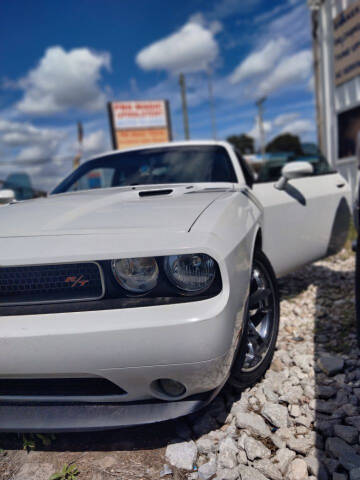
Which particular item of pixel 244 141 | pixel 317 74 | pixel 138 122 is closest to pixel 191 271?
pixel 317 74

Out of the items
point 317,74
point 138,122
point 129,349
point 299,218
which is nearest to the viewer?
point 129,349

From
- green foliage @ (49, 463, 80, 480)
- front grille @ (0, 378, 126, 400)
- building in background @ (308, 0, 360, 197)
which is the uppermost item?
building in background @ (308, 0, 360, 197)

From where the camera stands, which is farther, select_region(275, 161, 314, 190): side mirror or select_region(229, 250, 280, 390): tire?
select_region(275, 161, 314, 190): side mirror

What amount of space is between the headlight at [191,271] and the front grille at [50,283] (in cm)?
29

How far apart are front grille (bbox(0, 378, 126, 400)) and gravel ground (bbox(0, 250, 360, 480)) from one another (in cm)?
32

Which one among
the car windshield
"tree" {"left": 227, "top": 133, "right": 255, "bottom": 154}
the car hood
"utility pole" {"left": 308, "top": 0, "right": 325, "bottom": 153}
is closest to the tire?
the car hood

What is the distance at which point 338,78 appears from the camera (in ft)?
32.8

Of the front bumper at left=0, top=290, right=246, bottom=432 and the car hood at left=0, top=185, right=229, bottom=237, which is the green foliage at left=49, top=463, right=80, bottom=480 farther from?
the car hood at left=0, top=185, right=229, bottom=237

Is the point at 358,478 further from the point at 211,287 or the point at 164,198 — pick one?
the point at 164,198

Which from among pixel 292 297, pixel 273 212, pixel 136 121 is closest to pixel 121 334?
pixel 273 212

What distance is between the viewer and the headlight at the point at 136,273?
1527mm

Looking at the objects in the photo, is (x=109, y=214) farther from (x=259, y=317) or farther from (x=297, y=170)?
(x=297, y=170)

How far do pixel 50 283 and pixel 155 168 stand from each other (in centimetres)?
163

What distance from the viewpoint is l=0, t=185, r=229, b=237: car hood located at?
1.62m
